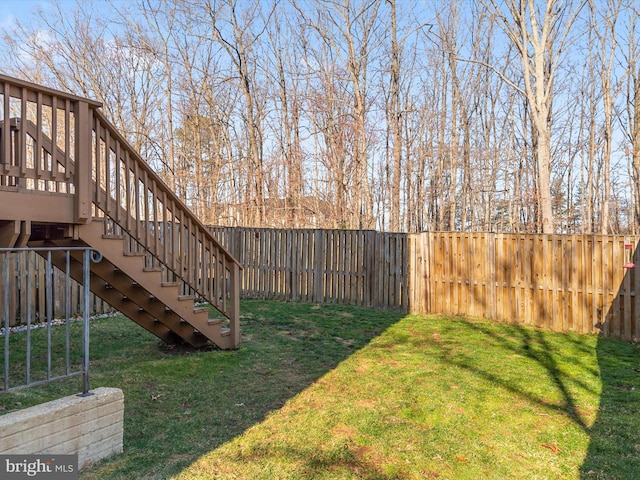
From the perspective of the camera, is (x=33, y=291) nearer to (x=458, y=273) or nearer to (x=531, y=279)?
(x=458, y=273)

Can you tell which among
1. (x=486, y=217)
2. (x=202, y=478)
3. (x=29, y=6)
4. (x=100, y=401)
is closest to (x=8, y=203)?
(x=100, y=401)

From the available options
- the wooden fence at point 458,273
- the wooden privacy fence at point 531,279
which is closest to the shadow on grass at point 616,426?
the wooden privacy fence at point 531,279

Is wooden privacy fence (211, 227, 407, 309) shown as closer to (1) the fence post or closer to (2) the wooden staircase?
(1) the fence post

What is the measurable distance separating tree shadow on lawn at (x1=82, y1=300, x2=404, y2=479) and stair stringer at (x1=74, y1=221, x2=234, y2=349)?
0.29m

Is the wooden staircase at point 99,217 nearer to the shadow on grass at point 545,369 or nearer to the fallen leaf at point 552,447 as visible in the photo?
the shadow on grass at point 545,369

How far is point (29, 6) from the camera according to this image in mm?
14445

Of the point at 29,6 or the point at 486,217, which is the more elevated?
the point at 29,6

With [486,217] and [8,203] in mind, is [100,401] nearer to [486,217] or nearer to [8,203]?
[8,203]

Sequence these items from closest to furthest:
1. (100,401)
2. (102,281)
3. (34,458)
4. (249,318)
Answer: (34,458), (100,401), (102,281), (249,318)

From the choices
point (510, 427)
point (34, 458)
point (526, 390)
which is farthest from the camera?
point (526, 390)

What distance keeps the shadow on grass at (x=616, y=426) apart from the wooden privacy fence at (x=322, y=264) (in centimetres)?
421

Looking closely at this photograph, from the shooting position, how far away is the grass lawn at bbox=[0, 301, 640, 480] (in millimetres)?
2688

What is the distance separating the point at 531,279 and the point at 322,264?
14.5ft

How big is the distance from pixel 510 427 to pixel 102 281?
458 cm
